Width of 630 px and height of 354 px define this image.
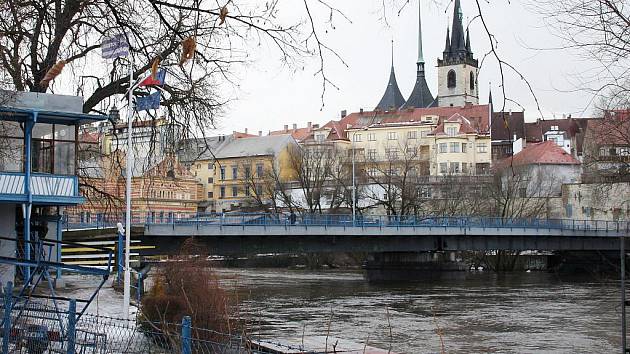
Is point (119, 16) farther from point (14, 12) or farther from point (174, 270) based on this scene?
point (174, 270)

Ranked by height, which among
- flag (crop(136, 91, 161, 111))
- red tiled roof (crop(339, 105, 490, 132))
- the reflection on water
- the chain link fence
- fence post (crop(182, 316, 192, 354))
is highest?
red tiled roof (crop(339, 105, 490, 132))

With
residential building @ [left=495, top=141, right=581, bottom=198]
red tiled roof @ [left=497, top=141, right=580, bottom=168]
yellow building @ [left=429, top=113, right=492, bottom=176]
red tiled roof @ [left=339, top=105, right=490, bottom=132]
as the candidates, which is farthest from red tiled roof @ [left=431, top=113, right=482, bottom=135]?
red tiled roof @ [left=497, top=141, right=580, bottom=168]

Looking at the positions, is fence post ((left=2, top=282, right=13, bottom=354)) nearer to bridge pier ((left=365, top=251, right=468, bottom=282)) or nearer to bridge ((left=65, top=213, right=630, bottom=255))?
bridge ((left=65, top=213, right=630, bottom=255))

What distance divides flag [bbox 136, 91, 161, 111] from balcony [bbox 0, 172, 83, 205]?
860 cm

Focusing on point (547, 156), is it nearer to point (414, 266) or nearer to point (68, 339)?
point (414, 266)

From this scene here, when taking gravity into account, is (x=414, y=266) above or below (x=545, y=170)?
below

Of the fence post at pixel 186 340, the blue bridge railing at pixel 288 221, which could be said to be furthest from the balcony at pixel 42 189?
the fence post at pixel 186 340

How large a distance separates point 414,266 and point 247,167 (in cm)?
3548

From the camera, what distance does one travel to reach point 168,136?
75.8 ft

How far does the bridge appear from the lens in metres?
46.6

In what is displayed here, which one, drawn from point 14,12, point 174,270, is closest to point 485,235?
point 174,270

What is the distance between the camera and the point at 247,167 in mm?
102688

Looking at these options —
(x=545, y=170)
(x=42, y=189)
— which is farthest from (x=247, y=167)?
(x=42, y=189)

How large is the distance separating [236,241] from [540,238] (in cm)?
2497
